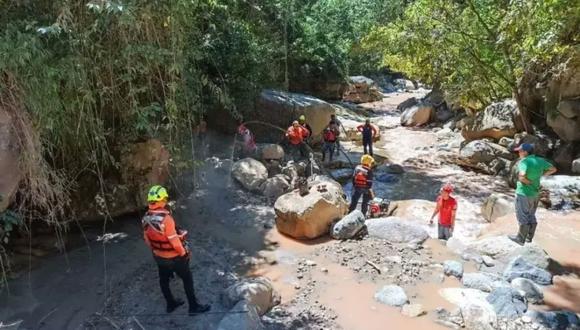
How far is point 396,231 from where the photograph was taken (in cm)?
841

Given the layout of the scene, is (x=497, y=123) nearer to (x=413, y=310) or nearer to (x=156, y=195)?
(x=413, y=310)

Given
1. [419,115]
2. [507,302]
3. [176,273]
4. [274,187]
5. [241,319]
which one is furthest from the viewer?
[419,115]

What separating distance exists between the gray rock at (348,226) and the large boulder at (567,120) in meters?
8.12

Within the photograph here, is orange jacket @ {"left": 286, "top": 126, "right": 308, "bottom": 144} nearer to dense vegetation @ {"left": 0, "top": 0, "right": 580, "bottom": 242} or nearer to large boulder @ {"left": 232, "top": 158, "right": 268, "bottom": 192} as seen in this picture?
large boulder @ {"left": 232, "top": 158, "right": 268, "bottom": 192}

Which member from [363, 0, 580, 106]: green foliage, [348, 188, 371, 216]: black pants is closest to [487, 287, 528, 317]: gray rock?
[348, 188, 371, 216]: black pants

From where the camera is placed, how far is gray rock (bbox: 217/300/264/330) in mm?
5267

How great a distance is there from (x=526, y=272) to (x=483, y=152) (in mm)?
8814

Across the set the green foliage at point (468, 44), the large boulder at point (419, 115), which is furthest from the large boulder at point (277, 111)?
the large boulder at point (419, 115)

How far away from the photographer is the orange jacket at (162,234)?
16.8ft

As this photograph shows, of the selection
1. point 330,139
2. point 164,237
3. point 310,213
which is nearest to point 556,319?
point 310,213

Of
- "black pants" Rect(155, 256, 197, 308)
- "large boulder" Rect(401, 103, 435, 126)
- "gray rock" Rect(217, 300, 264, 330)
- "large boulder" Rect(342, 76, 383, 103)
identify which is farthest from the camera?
"large boulder" Rect(342, 76, 383, 103)

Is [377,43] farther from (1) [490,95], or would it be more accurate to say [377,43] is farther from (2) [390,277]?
(2) [390,277]

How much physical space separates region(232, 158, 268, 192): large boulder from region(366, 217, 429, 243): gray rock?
3.46m

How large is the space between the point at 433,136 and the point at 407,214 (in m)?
10.5
